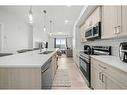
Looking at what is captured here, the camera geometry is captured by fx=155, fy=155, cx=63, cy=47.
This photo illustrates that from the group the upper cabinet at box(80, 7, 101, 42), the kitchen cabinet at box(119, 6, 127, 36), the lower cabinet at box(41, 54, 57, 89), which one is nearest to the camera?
the lower cabinet at box(41, 54, 57, 89)

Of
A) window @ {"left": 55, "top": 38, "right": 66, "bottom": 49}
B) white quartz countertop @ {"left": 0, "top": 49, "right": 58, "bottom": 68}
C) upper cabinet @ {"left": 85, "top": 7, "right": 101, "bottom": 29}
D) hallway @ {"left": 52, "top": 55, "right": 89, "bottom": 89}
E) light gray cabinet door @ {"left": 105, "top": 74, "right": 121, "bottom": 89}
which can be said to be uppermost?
upper cabinet @ {"left": 85, "top": 7, "right": 101, "bottom": 29}

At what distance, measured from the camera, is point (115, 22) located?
282 centimetres

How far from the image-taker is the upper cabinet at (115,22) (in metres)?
2.46

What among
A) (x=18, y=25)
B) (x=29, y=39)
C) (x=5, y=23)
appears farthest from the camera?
(x=29, y=39)

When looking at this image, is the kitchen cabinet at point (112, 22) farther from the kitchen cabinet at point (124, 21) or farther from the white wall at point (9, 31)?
the white wall at point (9, 31)

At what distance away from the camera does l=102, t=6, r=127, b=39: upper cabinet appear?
2455 mm

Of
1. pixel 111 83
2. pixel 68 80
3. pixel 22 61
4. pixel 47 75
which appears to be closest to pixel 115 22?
pixel 111 83

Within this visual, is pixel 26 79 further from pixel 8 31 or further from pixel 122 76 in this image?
pixel 8 31

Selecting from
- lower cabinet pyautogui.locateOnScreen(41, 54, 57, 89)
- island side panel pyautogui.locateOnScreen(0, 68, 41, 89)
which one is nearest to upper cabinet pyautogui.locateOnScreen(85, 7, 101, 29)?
lower cabinet pyautogui.locateOnScreen(41, 54, 57, 89)

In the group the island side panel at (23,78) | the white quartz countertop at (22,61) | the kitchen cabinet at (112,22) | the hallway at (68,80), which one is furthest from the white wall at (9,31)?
the island side panel at (23,78)

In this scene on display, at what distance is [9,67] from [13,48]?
5.61 metres

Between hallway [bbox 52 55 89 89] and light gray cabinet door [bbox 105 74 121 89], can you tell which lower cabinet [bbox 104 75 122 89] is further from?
hallway [bbox 52 55 89 89]

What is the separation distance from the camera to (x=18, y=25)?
8.41 meters

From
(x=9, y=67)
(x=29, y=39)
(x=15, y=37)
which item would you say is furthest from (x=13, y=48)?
(x=9, y=67)
